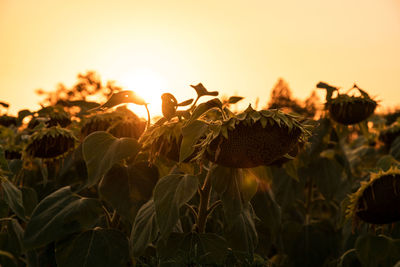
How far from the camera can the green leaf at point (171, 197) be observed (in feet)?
4.58

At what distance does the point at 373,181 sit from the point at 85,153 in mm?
1415

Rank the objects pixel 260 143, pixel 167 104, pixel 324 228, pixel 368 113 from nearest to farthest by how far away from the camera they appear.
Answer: pixel 260 143
pixel 167 104
pixel 368 113
pixel 324 228

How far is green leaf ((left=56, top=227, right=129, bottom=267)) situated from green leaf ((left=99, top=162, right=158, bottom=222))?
0.16 m

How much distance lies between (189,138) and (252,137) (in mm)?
185

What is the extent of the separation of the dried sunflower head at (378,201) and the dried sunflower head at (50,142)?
4.70ft

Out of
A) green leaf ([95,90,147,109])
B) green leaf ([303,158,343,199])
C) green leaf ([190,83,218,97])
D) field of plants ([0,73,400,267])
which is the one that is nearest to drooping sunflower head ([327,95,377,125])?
field of plants ([0,73,400,267])

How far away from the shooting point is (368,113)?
2842 millimetres

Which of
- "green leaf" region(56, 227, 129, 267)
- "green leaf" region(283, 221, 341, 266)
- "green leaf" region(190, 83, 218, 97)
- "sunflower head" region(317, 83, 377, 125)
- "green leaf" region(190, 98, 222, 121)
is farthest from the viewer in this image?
"green leaf" region(283, 221, 341, 266)

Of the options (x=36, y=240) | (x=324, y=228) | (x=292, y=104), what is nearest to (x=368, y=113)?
(x=324, y=228)

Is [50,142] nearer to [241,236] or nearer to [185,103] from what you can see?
[185,103]

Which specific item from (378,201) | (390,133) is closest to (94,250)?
(378,201)

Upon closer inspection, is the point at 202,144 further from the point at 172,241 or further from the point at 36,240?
the point at 36,240

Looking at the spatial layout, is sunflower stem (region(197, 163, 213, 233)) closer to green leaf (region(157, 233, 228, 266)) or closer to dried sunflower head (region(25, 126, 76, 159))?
green leaf (region(157, 233, 228, 266))

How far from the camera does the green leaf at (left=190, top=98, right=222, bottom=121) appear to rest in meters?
1.43
